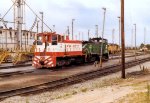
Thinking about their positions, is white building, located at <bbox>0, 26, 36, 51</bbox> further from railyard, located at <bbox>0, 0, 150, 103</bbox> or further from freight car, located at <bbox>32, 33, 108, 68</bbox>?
freight car, located at <bbox>32, 33, 108, 68</bbox>

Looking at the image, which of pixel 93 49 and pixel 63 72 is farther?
pixel 93 49

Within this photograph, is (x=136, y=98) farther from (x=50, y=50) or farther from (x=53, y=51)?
(x=50, y=50)

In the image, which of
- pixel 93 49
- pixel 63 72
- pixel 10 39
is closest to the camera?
pixel 63 72

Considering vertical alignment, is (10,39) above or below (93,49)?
above

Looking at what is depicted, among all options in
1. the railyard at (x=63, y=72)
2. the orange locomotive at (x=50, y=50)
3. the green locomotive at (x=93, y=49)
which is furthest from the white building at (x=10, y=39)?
the orange locomotive at (x=50, y=50)

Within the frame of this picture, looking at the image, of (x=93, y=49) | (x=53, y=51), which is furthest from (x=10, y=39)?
(x=53, y=51)

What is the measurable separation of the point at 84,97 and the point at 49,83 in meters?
6.69

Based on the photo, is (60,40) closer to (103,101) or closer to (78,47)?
(78,47)

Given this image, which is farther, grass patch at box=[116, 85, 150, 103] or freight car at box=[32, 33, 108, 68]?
freight car at box=[32, 33, 108, 68]

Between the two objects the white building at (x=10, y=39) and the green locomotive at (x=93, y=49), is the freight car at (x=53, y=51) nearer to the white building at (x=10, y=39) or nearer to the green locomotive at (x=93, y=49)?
the green locomotive at (x=93, y=49)

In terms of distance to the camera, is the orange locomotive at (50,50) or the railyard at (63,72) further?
the orange locomotive at (50,50)

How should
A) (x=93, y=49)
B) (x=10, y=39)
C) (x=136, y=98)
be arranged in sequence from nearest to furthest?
(x=136, y=98) < (x=93, y=49) < (x=10, y=39)

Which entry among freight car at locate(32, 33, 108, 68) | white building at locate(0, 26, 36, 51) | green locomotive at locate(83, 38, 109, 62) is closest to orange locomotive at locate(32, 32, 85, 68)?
freight car at locate(32, 33, 108, 68)

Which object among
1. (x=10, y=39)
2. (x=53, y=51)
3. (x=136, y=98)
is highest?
(x=10, y=39)
